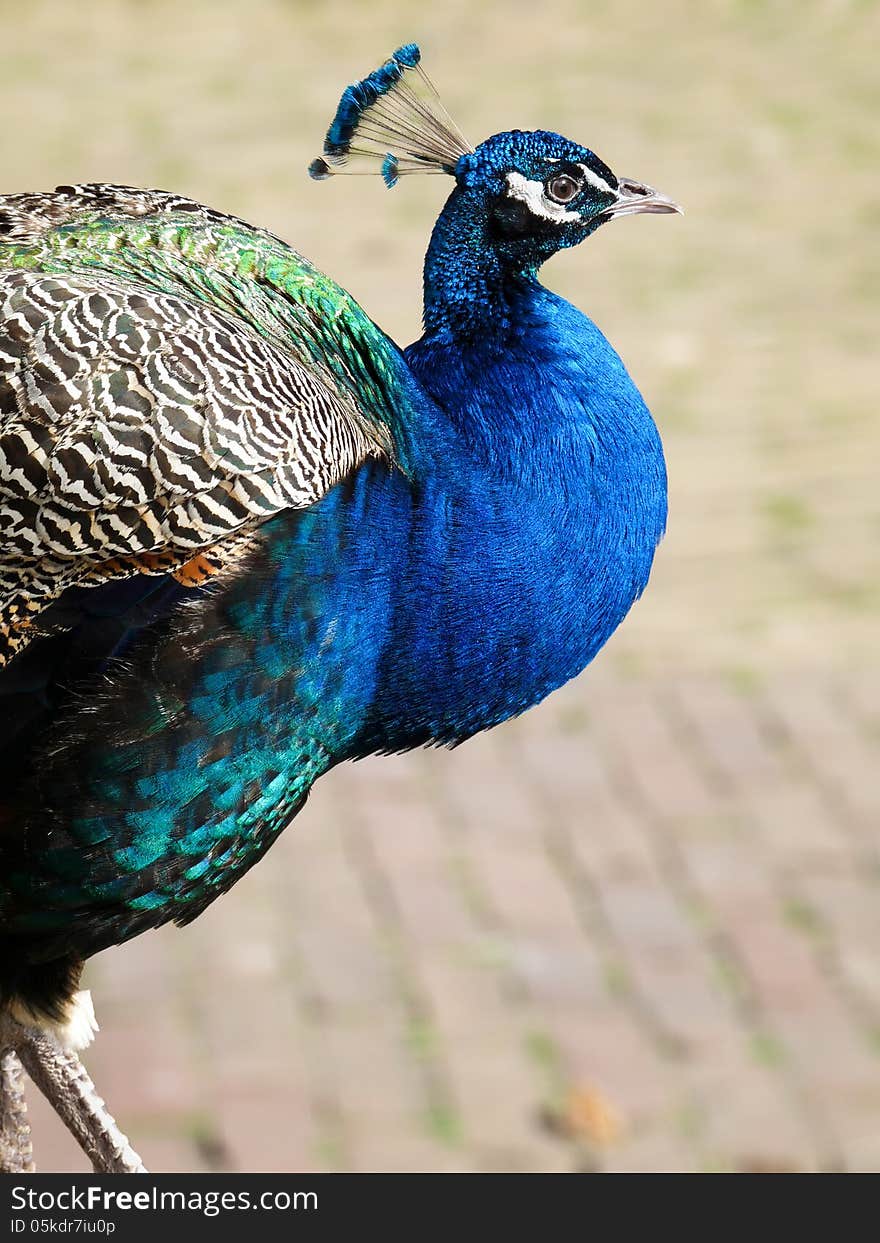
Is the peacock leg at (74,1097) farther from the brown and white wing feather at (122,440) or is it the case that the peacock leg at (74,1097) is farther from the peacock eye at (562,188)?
the peacock eye at (562,188)

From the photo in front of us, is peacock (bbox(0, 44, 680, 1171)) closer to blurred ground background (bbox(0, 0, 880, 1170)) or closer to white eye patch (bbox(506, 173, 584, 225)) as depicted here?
white eye patch (bbox(506, 173, 584, 225))

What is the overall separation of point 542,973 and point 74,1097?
1841 millimetres

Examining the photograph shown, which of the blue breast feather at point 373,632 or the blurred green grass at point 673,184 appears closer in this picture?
the blue breast feather at point 373,632

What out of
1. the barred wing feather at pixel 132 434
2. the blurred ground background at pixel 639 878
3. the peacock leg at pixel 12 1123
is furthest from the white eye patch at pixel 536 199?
the blurred ground background at pixel 639 878

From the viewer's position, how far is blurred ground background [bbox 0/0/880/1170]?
3.78 metres

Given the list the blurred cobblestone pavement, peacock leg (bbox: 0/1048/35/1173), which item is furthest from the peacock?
the blurred cobblestone pavement

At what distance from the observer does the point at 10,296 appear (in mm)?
2098

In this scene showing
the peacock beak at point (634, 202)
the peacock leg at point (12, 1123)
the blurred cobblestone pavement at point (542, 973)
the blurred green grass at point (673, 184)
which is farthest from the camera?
the blurred green grass at point (673, 184)

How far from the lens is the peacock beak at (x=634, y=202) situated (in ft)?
7.98

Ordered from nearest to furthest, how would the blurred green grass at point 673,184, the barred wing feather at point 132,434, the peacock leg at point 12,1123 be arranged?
1. the barred wing feather at point 132,434
2. the peacock leg at point 12,1123
3. the blurred green grass at point 673,184

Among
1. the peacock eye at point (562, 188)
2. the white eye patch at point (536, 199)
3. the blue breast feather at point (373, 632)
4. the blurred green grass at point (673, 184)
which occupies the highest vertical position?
the blurred green grass at point (673, 184)

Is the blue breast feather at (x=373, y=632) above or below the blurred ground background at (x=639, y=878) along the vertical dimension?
below
